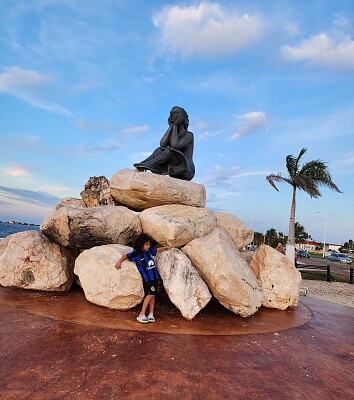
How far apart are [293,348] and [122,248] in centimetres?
277

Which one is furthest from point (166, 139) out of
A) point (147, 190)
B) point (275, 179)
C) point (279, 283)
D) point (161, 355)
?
point (275, 179)

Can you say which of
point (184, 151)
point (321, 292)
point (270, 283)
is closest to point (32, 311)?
point (270, 283)

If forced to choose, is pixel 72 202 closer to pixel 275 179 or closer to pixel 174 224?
pixel 174 224

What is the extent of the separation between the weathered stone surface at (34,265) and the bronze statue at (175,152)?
8.98 feet

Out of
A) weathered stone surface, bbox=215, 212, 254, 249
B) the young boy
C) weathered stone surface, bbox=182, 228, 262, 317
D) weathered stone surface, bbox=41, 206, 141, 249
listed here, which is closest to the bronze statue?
weathered stone surface, bbox=215, 212, 254, 249

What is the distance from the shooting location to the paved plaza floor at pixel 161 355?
8.85ft

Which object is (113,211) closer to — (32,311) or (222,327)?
(32,311)

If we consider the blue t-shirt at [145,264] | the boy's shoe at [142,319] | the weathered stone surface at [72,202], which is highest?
the weathered stone surface at [72,202]

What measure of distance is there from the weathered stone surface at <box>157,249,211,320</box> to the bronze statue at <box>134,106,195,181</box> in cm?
302

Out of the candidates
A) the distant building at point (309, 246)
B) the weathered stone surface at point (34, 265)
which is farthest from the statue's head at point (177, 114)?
the distant building at point (309, 246)

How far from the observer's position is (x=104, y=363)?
302 cm

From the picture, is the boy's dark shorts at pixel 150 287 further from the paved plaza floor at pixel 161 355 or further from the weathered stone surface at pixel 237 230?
the weathered stone surface at pixel 237 230

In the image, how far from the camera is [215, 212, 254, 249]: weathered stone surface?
704cm

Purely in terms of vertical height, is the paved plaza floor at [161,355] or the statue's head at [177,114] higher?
the statue's head at [177,114]
